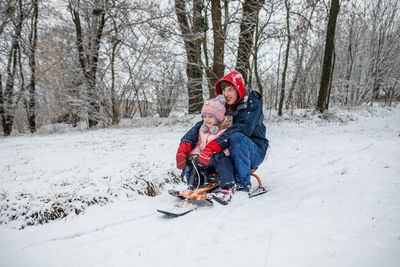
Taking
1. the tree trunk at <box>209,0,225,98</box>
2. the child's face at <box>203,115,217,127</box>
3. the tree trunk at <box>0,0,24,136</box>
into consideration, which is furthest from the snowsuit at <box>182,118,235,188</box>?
the tree trunk at <box>0,0,24,136</box>

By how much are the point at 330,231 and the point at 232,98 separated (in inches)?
69.8

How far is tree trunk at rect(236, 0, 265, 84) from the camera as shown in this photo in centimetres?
827

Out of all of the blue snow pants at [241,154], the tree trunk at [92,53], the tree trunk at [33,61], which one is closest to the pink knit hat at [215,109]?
the blue snow pants at [241,154]

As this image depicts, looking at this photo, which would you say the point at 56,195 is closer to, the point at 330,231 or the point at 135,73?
the point at 330,231

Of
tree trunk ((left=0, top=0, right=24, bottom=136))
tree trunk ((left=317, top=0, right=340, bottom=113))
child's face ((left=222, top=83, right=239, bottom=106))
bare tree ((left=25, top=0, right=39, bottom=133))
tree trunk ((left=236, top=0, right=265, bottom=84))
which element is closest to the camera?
child's face ((left=222, top=83, right=239, bottom=106))

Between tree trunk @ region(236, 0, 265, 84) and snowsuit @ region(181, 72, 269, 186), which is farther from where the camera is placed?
tree trunk @ region(236, 0, 265, 84)

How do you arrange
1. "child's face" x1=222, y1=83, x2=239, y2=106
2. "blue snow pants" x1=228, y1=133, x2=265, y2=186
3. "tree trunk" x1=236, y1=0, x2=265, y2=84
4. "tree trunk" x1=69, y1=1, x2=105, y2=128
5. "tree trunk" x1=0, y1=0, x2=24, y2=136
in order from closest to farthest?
1. "blue snow pants" x1=228, y1=133, x2=265, y2=186
2. "child's face" x1=222, y1=83, x2=239, y2=106
3. "tree trunk" x1=236, y1=0, x2=265, y2=84
4. "tree trunk" x1=69, y1=1, x2=105, y2=128
5. "tree trunk" x1=0, y1=0, x2=24, y2=136

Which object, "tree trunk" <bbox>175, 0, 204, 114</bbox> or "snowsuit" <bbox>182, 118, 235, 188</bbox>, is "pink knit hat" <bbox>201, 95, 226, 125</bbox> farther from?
"tree trunk" <bbox>175, 0, 204, 114</bbox>

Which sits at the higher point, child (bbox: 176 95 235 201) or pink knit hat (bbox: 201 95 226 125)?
pink knit hat (bbox: 201 95 226 125)

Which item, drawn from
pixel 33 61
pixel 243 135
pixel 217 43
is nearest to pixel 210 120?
pixel 243 135

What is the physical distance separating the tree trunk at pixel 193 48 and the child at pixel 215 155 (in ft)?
22.3

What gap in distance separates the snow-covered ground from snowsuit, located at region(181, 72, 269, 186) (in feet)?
1.35

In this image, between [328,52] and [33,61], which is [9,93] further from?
[328,52]

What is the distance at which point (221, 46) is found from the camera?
8992 mm
